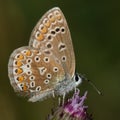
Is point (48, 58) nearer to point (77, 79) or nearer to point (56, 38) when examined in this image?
point (56, 38)

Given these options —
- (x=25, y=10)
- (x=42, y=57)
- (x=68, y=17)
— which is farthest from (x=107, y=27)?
(x=42, y=57)

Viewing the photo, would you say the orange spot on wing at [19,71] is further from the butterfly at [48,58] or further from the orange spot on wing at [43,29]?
the orange spot on wing at [43,29]

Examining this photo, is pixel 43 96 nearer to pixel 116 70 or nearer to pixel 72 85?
pixel 72 85

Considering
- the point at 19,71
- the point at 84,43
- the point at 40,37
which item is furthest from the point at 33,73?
the point at 84,43

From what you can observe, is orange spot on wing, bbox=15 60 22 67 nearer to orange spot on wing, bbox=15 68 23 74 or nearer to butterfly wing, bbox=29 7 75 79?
orange spot on wing, bbox=15 68 23 74

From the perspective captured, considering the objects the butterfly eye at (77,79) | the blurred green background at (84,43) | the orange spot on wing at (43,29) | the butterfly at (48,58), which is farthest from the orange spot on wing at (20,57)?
the blurred green background at (84,43)

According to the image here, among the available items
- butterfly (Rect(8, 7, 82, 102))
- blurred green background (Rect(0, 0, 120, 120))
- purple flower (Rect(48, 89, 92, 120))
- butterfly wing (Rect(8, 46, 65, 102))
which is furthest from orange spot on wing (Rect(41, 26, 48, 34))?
blurred green background (Rect(0, 0, 120, 120))
